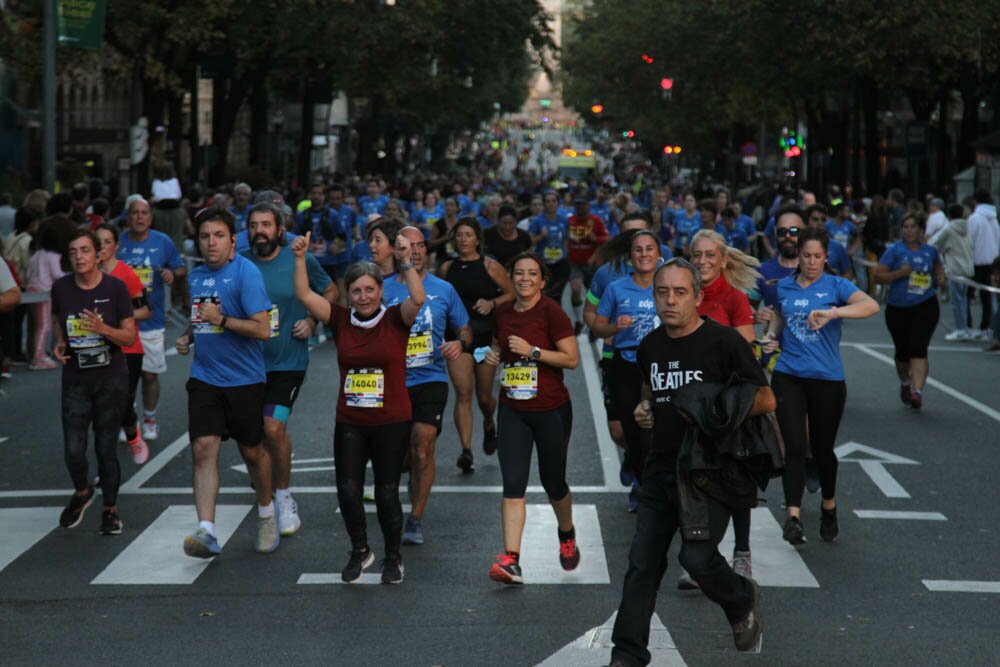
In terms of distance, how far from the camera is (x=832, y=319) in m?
10.1

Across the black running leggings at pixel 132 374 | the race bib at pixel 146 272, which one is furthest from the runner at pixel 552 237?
the black running leggings at pixel 132 374

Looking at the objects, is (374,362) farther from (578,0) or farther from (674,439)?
(578,0)

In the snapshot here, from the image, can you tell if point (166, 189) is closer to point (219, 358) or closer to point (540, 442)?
point (219, 358)

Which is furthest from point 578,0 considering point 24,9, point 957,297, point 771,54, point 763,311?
point 763,311

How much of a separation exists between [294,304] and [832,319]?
10.1 feet

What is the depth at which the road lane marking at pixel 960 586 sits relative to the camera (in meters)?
8.98

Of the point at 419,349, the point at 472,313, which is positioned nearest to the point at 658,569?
the point at 419,349

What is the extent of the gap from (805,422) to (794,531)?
636mm

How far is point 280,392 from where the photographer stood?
1021 cm

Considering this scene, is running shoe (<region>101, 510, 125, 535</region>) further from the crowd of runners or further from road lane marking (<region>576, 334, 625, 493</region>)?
road lane marking (<region>576, 334, 625, 493</region>)

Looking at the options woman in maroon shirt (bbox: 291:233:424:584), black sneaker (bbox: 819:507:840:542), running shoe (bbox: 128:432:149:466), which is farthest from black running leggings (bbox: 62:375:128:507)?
black sneaker (bbox: 819:507:840:542)

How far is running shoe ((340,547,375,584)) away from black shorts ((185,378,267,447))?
43.0 inches

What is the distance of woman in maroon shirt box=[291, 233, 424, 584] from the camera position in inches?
352

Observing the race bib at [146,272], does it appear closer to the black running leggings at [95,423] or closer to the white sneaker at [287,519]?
the black running leggings at [95,423]
